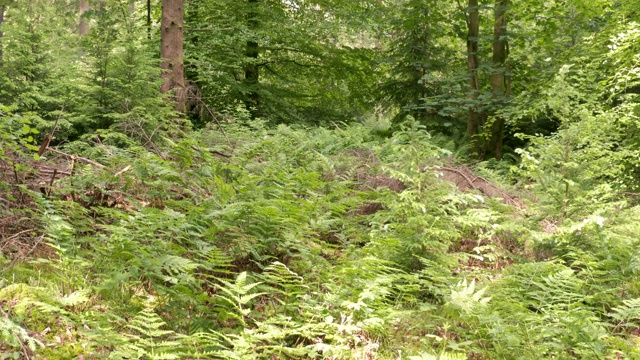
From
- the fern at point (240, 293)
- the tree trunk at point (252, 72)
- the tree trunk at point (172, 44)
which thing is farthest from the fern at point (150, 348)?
the tree trunk at point (252, 72)

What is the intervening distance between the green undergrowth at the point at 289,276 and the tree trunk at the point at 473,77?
607 cm

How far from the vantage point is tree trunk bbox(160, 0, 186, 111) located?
9.23 meters

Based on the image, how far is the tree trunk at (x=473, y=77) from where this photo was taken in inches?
469

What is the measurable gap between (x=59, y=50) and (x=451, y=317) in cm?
782

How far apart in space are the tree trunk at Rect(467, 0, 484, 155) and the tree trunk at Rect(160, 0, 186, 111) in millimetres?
6332

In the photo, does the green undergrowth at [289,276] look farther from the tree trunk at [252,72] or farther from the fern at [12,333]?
the tree trunk at [252,72]

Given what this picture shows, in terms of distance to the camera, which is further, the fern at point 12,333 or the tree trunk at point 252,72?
the tree trunk at point 252,72

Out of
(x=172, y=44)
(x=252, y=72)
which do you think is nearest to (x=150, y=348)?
(x=172, y=44)

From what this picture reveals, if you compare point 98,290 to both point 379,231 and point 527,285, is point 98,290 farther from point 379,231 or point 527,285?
point 527,285

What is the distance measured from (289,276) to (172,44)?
22.6ft

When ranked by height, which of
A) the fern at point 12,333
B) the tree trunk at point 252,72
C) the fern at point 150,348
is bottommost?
the fern at point 150,348

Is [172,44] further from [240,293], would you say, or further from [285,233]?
[240,293]

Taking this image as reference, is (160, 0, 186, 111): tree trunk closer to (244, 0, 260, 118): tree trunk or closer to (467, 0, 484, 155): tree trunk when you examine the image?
(244, 0, 260, 118): tree trunk

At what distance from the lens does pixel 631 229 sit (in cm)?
498
